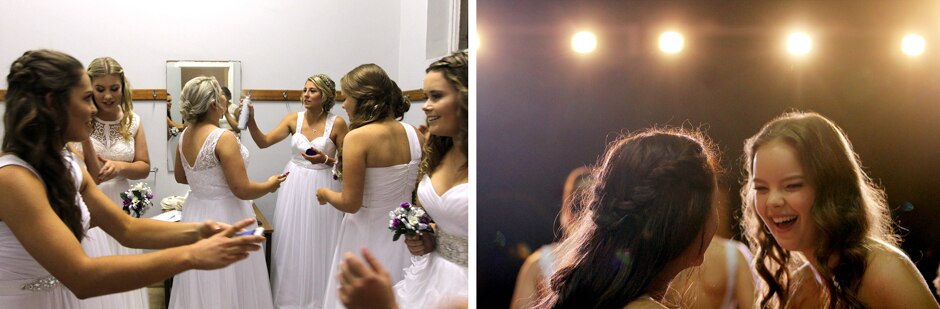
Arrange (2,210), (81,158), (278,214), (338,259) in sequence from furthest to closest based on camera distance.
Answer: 1. (338,259)
2. (278,214)
3. (81,158)
4. (2,210)

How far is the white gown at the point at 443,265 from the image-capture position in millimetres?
2199

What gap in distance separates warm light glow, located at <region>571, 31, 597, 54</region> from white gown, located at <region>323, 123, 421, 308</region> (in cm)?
52

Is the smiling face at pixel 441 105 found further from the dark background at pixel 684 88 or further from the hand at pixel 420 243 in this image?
the hand at pixel 420 243

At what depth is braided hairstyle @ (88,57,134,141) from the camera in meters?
1.80

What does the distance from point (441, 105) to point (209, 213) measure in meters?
0.69

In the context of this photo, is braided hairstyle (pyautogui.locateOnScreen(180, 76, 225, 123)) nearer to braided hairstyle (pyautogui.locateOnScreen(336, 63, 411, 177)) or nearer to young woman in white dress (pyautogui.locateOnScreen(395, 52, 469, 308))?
braided hairstyle (pyautogui.locateOnScreen(336, 63, 411, 177))

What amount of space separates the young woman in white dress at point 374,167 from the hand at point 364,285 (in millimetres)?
78

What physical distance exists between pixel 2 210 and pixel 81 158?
195mm

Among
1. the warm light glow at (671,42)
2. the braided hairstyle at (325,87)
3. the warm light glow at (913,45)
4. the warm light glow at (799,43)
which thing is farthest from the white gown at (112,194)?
the warm light glow at (913,45)

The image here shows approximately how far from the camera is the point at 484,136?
2172 mm

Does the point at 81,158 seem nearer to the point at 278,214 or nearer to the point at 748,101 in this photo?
the point at 278,214

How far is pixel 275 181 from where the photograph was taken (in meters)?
2.00

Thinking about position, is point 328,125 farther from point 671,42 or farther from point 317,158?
point 671,42

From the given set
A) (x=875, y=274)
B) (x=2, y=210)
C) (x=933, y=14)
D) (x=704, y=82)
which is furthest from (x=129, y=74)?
(x=933, y=14)
